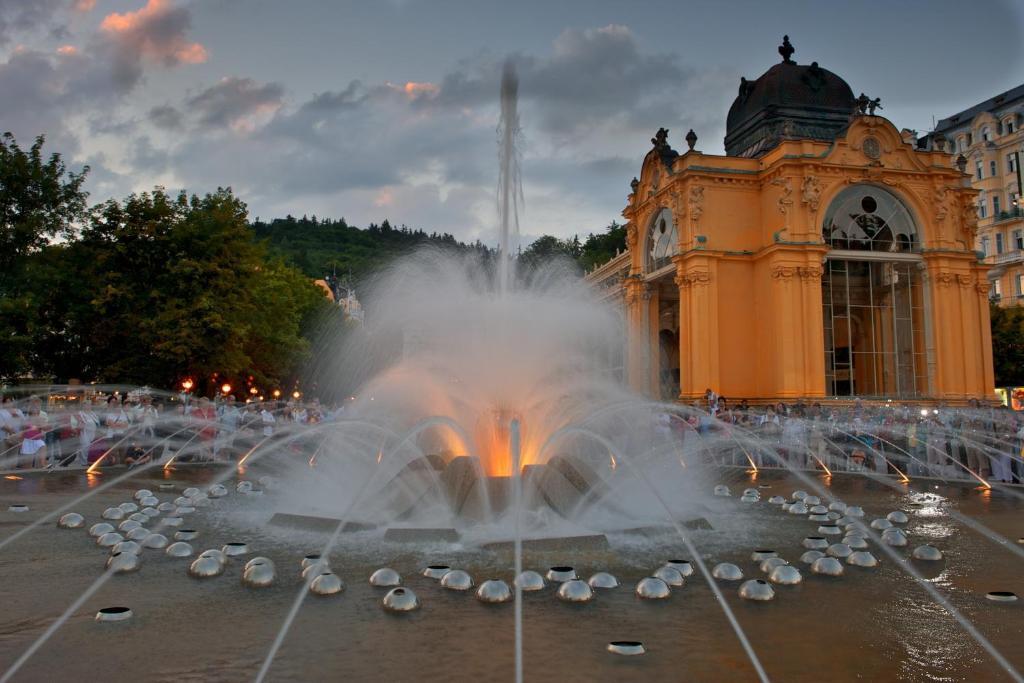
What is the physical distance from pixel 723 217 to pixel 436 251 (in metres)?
26.5

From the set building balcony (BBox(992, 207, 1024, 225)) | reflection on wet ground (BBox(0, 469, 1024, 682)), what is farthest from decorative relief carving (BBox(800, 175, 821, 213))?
building balcony (BBox(992, 207, 1024, 225))

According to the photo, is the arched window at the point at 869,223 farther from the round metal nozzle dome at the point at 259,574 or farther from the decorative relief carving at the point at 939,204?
the round metal nozzle dome at the point at 259,574

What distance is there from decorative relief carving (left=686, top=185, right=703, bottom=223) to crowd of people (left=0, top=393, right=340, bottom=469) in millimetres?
22425

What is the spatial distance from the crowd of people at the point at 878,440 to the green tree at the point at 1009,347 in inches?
1235

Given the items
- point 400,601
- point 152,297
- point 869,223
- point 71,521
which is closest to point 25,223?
point 152,297

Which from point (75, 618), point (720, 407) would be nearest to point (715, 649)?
point (75, 618)

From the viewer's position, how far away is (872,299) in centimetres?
4066

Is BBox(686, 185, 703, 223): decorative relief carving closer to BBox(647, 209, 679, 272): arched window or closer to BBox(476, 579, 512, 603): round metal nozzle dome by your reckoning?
BBox(647, 209, 679, 272): arched window

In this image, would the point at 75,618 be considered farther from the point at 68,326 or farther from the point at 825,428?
the point at 68,326

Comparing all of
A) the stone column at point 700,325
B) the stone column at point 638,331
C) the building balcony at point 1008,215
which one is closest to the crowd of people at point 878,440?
the stone column at point 700,325

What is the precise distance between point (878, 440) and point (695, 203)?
1897cm

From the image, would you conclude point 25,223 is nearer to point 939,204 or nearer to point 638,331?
point 638,331

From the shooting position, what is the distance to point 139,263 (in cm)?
3603

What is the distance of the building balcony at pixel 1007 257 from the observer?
6938 cm
